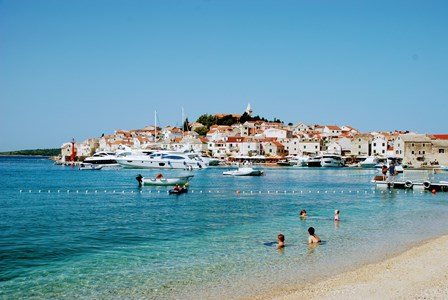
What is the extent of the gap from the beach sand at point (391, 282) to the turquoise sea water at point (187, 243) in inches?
39.0

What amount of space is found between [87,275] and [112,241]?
5.66m

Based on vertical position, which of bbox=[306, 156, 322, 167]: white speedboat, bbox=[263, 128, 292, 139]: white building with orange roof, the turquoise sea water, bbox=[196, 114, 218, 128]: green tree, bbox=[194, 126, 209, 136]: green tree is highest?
bbox=[196, 114, 218, 128]: green tree

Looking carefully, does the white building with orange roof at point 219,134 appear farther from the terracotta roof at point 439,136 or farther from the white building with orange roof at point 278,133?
the terracotta roof at point 439,136

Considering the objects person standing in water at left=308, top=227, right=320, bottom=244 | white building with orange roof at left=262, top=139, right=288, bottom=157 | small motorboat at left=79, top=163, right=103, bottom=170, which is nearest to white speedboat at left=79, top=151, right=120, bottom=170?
small motorboat at left=79, top=163, right=103, bottom=170

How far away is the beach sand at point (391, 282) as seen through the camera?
496 inches

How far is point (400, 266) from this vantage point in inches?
627

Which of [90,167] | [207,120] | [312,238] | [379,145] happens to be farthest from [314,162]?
[312,238]

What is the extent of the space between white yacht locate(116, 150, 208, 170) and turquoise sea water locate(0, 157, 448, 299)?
170 feet

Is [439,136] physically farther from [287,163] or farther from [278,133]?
[278,133]

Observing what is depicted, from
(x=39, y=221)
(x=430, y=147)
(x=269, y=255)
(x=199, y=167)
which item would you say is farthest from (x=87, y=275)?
(x=430, y=147)

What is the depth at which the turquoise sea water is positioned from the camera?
14398 millimetres

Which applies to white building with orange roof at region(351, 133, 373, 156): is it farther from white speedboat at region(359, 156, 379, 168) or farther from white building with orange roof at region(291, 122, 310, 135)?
white building with orange roof at region(291, 122, 310, 135)

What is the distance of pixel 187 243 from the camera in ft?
67.3

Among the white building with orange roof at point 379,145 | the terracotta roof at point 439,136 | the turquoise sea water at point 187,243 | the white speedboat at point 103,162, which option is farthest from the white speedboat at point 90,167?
the terracotta roof at point 439,136
